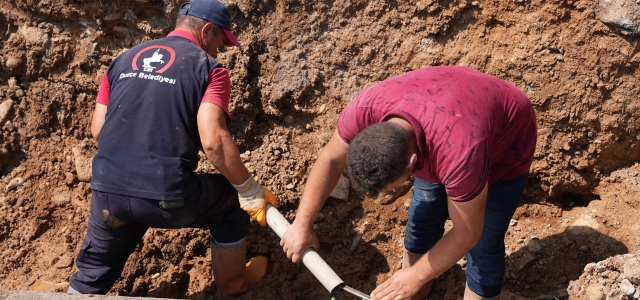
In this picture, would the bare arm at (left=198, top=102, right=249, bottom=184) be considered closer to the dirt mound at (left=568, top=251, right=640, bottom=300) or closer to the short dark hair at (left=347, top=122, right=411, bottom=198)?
the short dark hair at (left=347, top=122, right=411, bottom=198)

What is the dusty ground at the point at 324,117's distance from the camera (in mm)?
3328

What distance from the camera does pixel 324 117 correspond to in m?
3.70

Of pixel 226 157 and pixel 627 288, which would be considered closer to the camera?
pixel 627 288

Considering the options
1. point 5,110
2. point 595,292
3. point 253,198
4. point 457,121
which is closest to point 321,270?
point 253,198

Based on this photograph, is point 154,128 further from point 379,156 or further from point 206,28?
point 379,156

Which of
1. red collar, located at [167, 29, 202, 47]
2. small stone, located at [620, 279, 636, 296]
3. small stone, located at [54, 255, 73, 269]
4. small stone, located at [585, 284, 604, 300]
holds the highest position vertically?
red collar, located at [167, 29, 202, 47]

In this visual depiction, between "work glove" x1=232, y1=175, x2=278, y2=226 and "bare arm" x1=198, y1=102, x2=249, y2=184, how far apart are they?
0.43ft

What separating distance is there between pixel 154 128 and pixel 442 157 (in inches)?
52.6

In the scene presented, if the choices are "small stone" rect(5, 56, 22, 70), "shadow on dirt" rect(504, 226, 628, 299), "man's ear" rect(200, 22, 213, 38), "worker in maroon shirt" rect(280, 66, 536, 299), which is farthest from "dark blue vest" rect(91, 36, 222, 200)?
"shadow on dirt" rect(504, 226, 628, 299)

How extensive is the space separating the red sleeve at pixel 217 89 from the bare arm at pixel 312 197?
22.4 inches

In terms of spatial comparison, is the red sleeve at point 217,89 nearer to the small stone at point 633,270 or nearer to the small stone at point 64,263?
the small stone at point 64,263

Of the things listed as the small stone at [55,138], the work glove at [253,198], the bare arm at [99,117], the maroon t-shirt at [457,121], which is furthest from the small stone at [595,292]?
the small stone at [55,138]

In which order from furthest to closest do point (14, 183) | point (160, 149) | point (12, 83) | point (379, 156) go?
1. point (12, 83)
2. point (14, 183)
3. point (160, 149)
4. point (379, 156)

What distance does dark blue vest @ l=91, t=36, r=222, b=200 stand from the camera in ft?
8.75
